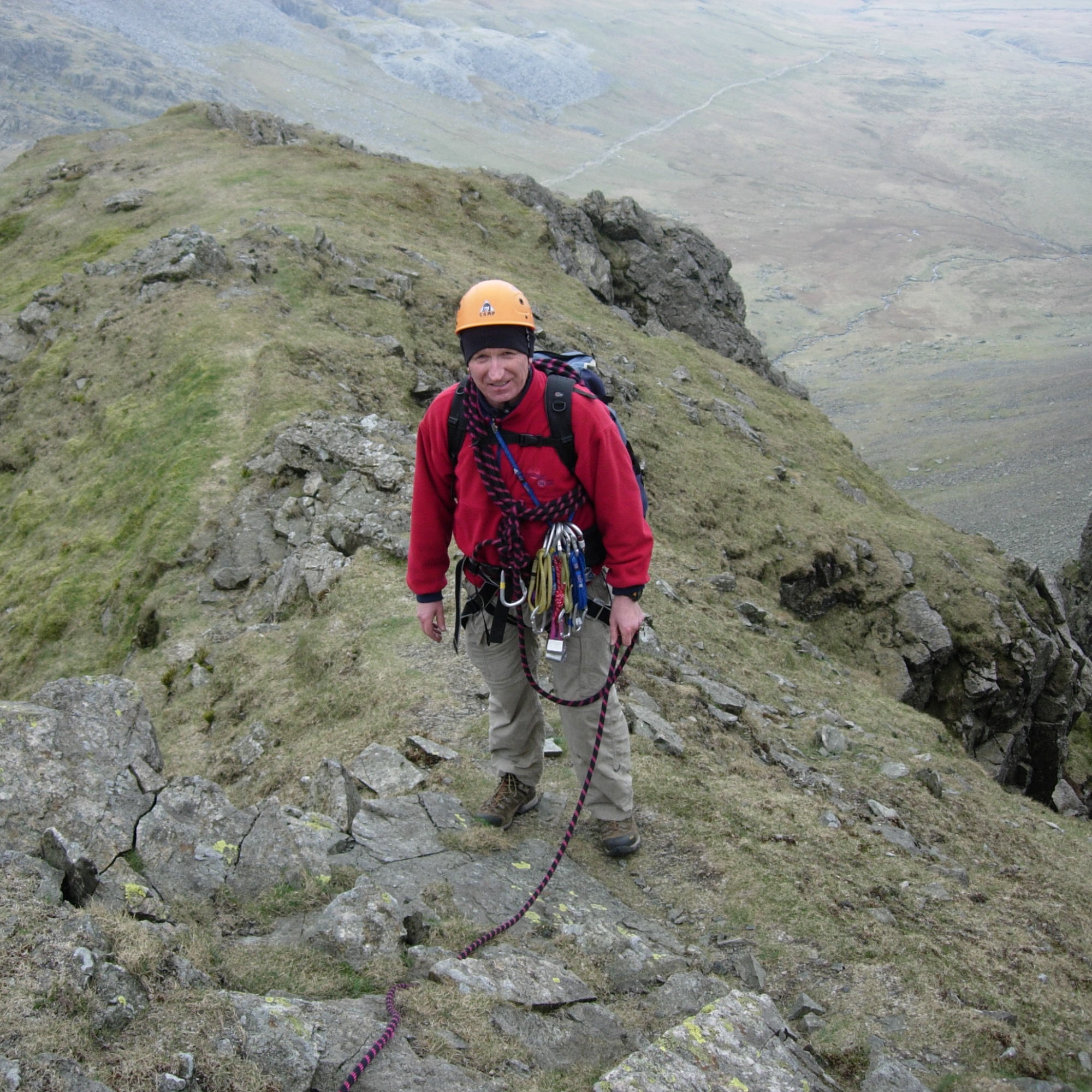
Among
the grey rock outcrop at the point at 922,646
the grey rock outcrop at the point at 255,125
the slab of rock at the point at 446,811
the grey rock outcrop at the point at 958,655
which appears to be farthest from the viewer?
the grey rock outcrop at the point at 255,125

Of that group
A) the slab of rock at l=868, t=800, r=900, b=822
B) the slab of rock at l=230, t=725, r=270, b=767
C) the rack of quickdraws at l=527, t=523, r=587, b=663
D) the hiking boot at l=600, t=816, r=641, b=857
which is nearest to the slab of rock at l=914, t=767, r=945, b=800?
the slab of rock at l=868, t=800, r=900, b=822

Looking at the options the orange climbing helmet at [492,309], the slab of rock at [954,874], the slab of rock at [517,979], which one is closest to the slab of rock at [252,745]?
the slab of rock at [517,979]

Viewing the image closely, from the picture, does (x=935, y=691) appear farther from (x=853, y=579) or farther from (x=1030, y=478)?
(x=1030, y=478)

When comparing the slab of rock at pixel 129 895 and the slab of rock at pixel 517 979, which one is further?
the slab of rock at pixel 517 979

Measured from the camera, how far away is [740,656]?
1525 centimetres

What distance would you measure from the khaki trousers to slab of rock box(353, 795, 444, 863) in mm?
822

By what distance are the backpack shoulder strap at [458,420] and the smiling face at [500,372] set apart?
0.29 metres

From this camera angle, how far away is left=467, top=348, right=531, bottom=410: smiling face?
6016 mm

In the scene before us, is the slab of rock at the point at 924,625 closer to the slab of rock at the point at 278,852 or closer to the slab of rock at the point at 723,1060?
the slab of rock at the point at 723,1060

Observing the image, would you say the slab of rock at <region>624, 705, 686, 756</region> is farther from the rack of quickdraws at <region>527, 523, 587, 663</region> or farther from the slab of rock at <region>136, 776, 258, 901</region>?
the slab of rock at <region>136, 776, 258, 901</region>

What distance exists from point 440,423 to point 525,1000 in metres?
3.85

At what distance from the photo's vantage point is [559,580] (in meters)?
6.49

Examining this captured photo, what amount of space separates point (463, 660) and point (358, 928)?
5.57 meters

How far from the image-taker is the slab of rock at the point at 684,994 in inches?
226
